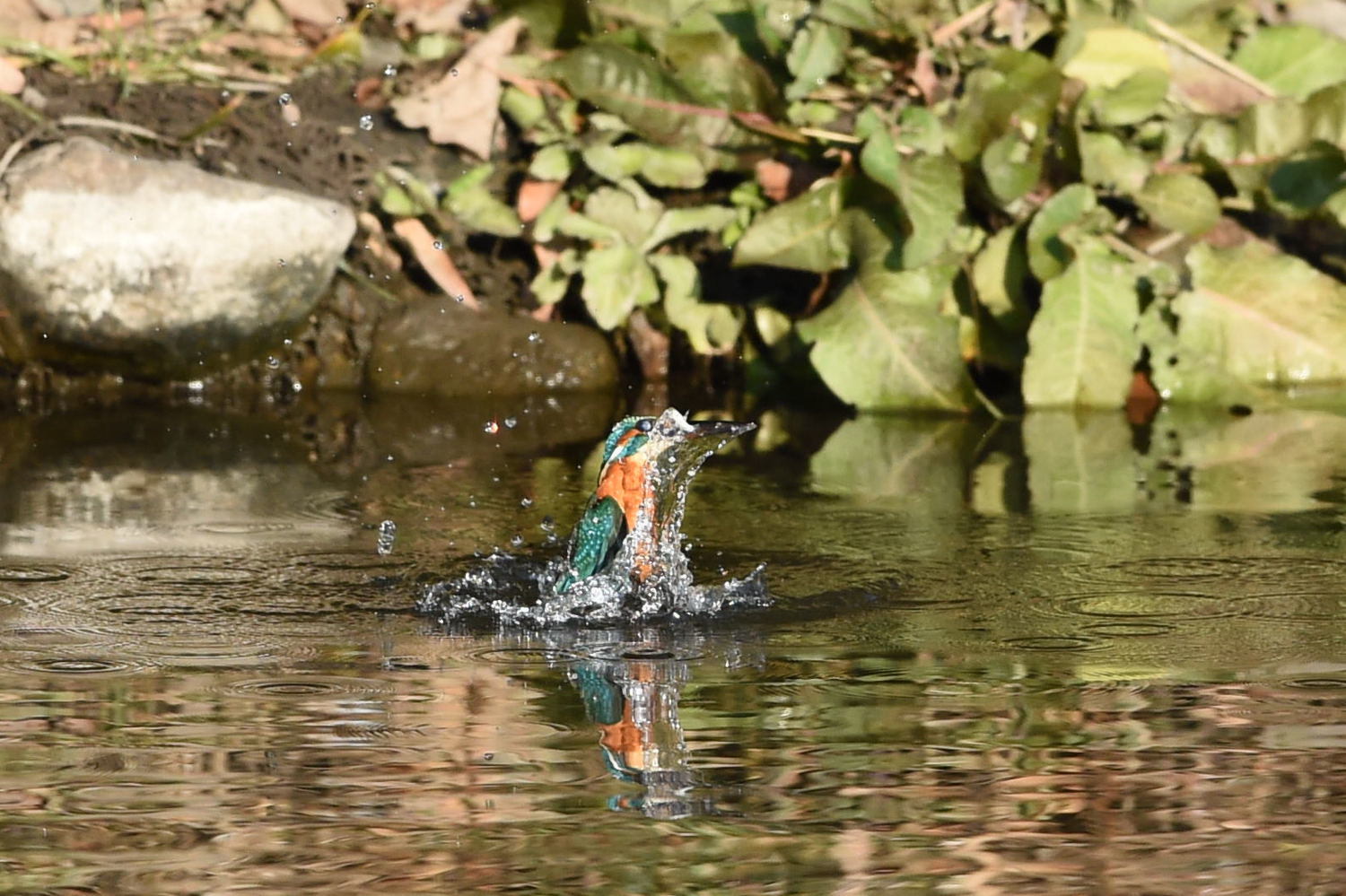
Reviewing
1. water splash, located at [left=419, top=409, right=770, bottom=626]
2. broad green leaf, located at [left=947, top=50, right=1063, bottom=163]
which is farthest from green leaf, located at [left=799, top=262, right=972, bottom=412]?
water splash, located at [left=419, top=409, right=770, bottom=626]

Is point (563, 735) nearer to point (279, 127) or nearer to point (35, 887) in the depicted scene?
point (35, 887)

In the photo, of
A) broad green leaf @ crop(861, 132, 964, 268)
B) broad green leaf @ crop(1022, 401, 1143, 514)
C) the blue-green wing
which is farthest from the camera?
broad green leaf @ crop(861, 132, 964, 268)

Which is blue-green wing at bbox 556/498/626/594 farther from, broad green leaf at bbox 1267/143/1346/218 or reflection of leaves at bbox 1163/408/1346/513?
broad green leaf at bbox 1267/143/1346/218

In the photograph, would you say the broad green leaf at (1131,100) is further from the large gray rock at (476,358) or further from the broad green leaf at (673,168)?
the large gray rock at (476,358)

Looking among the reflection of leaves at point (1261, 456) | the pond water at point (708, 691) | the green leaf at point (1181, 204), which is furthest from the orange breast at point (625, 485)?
the green leaf at point (1181, 204)

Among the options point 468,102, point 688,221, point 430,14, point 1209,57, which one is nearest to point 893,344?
point 688,221

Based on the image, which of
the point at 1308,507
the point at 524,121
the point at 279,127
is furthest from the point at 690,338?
the point at 1308,507

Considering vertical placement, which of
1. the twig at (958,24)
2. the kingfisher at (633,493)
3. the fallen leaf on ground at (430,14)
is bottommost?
the kingfisher at (633,493)

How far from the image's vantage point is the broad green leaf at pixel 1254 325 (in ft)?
21.5

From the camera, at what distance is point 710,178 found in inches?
286

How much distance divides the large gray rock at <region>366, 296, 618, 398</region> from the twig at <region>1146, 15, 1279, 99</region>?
2.08m

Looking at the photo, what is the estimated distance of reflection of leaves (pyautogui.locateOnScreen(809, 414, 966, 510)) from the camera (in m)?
5.14

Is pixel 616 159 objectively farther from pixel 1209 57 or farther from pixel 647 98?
pixel 1209 57

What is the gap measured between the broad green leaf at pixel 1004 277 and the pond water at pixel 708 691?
1239 mm
